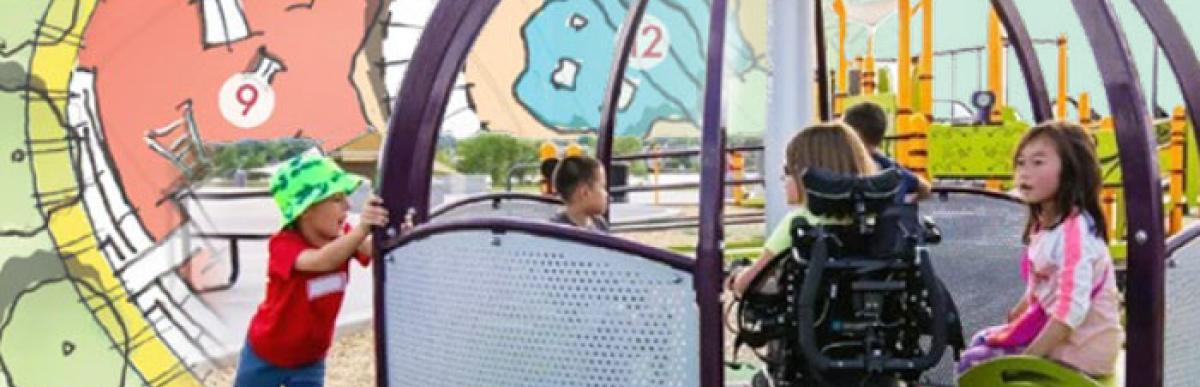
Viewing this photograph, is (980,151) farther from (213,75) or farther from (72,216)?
(72,216)

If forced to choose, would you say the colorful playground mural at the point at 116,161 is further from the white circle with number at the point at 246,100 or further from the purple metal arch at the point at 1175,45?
the purple metal arch at the point at 1175,45

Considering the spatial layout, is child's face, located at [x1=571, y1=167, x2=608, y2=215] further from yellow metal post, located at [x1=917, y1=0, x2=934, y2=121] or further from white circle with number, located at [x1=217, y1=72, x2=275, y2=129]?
yellow metal post, located at [x1=917, y1=0, x2=934, y2=121]

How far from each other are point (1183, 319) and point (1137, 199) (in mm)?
525

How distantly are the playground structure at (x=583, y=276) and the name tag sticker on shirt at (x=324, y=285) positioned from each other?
126mm

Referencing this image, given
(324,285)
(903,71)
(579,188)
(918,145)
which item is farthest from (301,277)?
(903,71)

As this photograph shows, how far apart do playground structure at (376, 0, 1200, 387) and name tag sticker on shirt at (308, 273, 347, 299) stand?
126mm

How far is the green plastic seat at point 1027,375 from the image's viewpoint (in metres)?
3.31

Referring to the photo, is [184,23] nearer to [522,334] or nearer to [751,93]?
[522,334]

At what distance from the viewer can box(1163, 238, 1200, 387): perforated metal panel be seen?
11.1 feet

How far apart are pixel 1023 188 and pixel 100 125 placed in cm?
517

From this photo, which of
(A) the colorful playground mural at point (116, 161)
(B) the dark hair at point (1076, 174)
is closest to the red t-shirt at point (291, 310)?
(B) the dark hair at point (1076, 174)

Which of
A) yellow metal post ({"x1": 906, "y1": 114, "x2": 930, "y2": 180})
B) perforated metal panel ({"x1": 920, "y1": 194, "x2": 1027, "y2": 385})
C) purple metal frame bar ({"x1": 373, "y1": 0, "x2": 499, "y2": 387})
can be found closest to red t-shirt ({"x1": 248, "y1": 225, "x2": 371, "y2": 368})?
purple metal frame bar ({"x1": 373, "y1": 0, "x2": 499, "y2": 387})

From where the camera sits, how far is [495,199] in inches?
200

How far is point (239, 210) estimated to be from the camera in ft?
42.5
